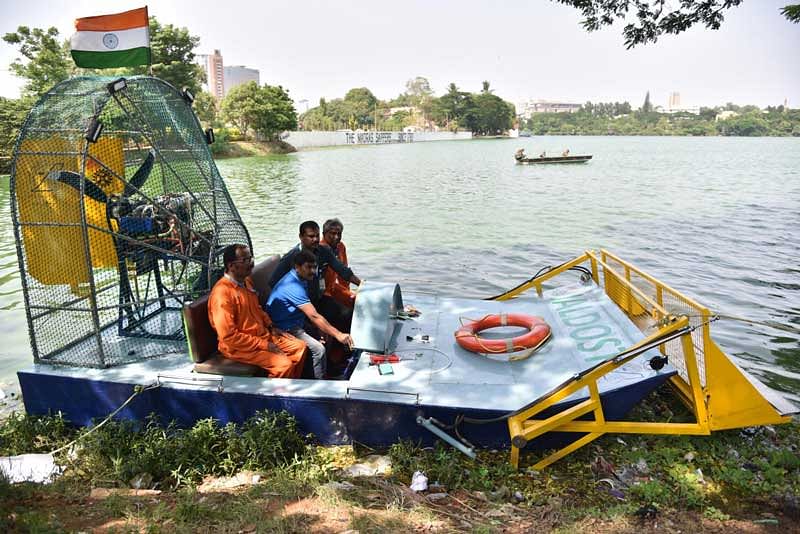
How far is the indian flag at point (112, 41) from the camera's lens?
17.8 feet

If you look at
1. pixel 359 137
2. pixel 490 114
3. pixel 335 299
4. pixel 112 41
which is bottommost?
pixel 335 299

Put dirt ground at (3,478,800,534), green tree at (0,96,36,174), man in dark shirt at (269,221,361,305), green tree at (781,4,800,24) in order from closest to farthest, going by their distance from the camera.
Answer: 1. dirt ground at (3,478,800,534)
2. man in dark shirt at (269,221,361,305)
3. green tree at (781,4,800,24)
4. green tree at (0,96,36,174)

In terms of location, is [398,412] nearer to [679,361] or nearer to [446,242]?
[679,361]

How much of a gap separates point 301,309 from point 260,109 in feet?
206

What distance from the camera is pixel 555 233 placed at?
18.2 meters

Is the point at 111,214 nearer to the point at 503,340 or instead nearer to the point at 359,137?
the point at 503,340

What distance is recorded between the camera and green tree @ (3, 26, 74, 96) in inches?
1592

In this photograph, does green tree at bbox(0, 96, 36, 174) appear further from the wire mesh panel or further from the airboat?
the wire mesh panel

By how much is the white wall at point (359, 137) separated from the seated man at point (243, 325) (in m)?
69.9

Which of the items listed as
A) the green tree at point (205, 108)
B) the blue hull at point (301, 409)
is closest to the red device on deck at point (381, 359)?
the blue hull at point (301, 409)

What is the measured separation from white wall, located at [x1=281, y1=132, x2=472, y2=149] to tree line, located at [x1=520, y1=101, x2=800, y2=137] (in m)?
60.1

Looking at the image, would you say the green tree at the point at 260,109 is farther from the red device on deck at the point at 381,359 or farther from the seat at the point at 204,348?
the red device on deck at the point at 381,359

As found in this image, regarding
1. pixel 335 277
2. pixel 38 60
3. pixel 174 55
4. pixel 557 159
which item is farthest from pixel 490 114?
pixel 335 277

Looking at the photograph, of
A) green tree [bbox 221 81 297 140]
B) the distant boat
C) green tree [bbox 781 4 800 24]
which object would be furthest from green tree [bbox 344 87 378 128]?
green tree [bbox 781 4 800 24]
